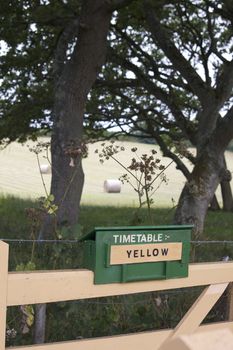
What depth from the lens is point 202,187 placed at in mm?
9203

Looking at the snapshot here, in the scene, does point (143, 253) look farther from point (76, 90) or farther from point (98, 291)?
point (76, 90)

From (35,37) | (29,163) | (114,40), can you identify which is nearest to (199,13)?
(114,40)

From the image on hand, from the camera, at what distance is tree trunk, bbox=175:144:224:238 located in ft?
30.9

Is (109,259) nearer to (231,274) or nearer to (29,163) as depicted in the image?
(231,274)

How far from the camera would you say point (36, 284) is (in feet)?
10.7

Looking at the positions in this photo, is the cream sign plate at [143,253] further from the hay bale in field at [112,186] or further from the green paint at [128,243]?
the hay bale in field at [112,186]

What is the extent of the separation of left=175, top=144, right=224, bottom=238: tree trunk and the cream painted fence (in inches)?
208

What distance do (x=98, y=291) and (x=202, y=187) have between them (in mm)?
5943

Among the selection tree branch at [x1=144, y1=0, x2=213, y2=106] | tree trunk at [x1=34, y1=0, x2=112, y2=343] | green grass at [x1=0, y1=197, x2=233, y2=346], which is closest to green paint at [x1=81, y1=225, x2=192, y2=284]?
green grass at [x1=0, y1=197, x2=233, y2=346]

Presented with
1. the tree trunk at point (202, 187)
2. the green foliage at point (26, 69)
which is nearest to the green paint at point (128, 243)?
the tree trunk at point (202, 187)

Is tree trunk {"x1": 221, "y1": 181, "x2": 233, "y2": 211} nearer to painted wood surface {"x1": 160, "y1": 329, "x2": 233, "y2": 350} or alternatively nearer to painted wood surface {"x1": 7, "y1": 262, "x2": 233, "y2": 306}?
painted wood surface {"x1": 160, "y1": 329, "x2": 233, "y2": 350}

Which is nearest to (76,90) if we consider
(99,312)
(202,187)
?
(202,187)

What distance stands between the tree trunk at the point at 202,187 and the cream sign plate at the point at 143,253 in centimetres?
556

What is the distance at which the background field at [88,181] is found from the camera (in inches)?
936
